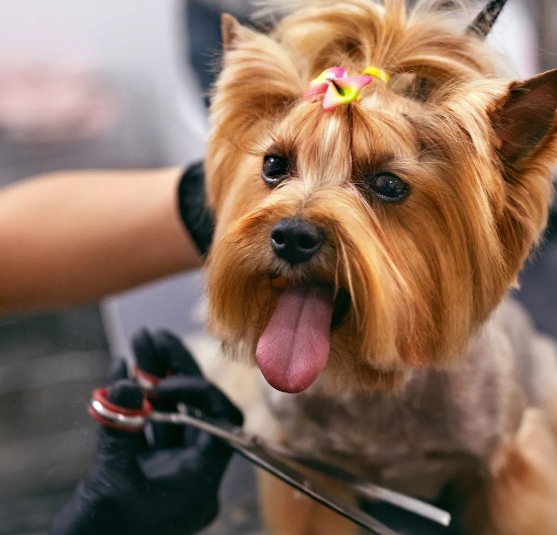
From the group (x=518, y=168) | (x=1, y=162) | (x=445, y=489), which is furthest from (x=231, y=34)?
(x=1, y=162)

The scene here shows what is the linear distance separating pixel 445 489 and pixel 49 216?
0.76 metres

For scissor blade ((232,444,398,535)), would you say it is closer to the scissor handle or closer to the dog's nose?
the scissor handle

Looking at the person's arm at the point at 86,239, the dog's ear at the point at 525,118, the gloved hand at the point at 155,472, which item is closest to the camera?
the dog's ear at the point at 525,118

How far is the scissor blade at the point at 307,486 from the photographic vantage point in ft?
2.47

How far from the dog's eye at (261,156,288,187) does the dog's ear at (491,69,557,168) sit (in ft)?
0.75

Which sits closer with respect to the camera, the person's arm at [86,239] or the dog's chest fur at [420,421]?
the dog's chest fur at [420,421]

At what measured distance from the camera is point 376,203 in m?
0.70

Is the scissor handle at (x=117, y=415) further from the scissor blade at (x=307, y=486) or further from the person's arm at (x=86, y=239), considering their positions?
the person's arm at (x=86, y=239)

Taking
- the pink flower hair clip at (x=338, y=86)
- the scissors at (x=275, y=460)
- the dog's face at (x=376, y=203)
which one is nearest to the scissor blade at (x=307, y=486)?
the scissors at (x=275, y=460)

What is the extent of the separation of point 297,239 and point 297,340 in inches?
4.0

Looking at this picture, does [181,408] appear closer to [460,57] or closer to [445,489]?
[445,489]

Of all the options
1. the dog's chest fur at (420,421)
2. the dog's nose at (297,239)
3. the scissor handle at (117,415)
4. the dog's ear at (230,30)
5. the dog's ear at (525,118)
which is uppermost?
the dog's ear at (230,30)

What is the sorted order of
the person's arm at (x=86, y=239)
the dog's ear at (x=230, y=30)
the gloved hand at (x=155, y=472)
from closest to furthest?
the gloved hand at (x=155, y=472) < the dog's ear at (x=230, y=30) < the person's arm at (x=86, y=239)

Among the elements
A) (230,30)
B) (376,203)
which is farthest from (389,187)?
(230,30)
